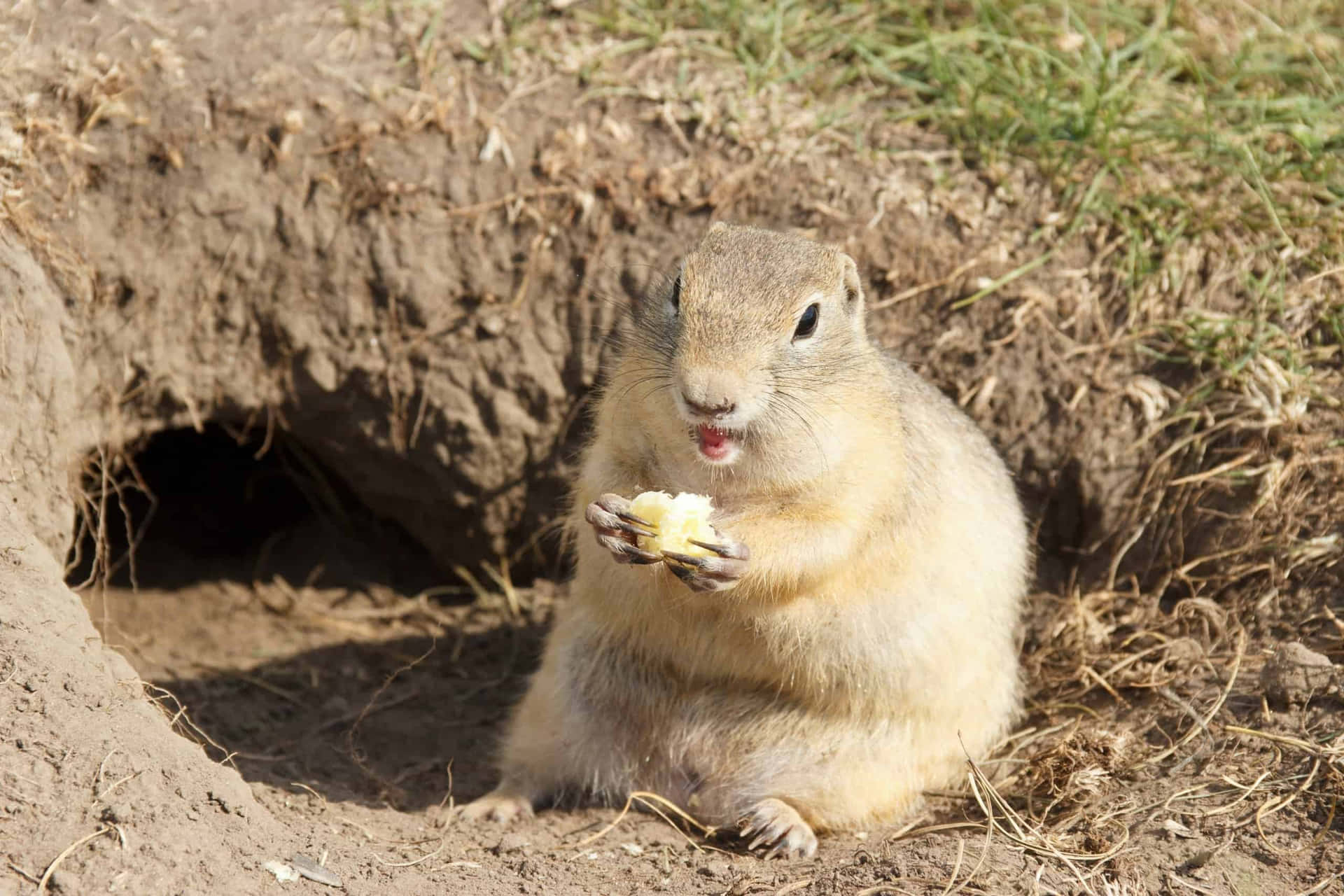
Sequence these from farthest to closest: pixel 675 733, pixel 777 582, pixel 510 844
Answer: pixel 675 733, pixel 510 844, pixel 777 582

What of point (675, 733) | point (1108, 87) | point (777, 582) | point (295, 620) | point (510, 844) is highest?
point (1108, 87)

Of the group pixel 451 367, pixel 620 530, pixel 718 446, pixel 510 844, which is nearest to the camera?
pixel 718 446

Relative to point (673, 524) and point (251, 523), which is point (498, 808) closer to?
point (673, 524)

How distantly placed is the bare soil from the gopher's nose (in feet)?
6.10

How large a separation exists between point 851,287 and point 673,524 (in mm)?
1255

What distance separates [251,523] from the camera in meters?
8.23

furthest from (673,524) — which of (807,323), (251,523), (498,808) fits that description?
(251,523)

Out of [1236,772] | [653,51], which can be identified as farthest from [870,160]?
[1236,772]

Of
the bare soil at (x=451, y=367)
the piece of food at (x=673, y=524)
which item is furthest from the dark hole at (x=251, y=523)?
the piece of food at (x=673, y=524)

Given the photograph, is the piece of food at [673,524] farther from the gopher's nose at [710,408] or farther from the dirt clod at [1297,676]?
the dirt clod at [1297,676]

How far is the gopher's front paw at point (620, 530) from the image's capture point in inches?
179

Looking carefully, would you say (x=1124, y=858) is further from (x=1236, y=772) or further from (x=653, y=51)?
(x=653, y=51)

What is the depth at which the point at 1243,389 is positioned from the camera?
617 centimetres

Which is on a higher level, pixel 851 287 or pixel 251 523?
pixel 851 287
